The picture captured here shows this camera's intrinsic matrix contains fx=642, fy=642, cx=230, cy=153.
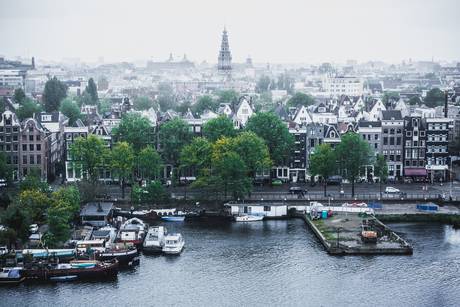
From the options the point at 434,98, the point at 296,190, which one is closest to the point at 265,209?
the point at 296,190

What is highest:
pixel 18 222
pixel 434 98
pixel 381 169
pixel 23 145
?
pixel 434 98

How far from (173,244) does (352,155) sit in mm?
31699

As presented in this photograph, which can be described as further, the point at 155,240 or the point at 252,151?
the point at 252,151

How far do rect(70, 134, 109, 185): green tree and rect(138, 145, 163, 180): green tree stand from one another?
4.77m

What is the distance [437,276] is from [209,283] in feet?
64.9

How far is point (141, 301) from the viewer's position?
5109cm

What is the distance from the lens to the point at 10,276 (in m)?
54.6

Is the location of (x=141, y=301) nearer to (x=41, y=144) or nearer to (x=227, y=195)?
(x=227, y=195)

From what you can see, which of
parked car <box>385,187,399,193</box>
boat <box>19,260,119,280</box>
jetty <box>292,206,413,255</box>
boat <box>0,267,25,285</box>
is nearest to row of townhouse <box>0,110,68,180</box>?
boat <box>19,260,119,280</box>

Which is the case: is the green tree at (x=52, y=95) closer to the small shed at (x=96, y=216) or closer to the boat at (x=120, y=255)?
the small shed at (x=96, y=216)

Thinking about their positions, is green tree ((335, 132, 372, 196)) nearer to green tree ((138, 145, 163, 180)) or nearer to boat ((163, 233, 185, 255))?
green tree ((138, 145, 163, 180))

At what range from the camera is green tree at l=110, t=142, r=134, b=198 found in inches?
3243

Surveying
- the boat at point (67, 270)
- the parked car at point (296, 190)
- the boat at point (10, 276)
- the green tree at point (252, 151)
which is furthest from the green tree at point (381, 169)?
the boat at point (10, 276)

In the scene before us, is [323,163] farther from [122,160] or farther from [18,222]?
[18,222]
